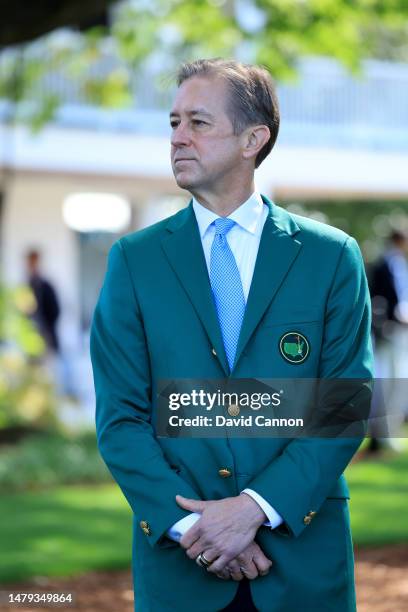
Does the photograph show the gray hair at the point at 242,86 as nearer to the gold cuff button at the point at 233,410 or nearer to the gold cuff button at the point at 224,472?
the gold cuff button at the point at 233,410

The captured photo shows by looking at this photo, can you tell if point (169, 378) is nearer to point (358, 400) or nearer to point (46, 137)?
point (358, 400)

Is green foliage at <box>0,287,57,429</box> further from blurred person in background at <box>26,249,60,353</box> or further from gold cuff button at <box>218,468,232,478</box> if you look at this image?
gold cuff button at <box>218,468,232,478</box>

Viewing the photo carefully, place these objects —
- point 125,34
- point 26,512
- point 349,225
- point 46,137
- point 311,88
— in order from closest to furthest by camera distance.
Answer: point 26,512 < point 125,34 < point 46,137 < point 311,88 < point 349,225

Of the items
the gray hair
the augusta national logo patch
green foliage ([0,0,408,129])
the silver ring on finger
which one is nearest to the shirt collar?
the gray hair

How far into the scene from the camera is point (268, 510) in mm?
3082

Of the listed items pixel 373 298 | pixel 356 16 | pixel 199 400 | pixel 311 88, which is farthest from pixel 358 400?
pixel 311 88

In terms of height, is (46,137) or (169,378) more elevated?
(46,137)

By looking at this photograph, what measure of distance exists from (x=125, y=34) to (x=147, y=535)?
10.7 m

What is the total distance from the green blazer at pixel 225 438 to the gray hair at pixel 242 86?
355 millimetres

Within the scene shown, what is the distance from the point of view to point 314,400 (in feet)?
10.6

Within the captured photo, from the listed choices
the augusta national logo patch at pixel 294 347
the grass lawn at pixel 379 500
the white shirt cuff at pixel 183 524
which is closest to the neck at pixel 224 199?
the augusta national logo patch at pixel 294 347

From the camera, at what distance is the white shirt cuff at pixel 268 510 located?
121 inches

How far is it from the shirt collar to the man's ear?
0.13 metres

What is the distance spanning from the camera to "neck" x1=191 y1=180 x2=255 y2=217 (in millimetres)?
3344
